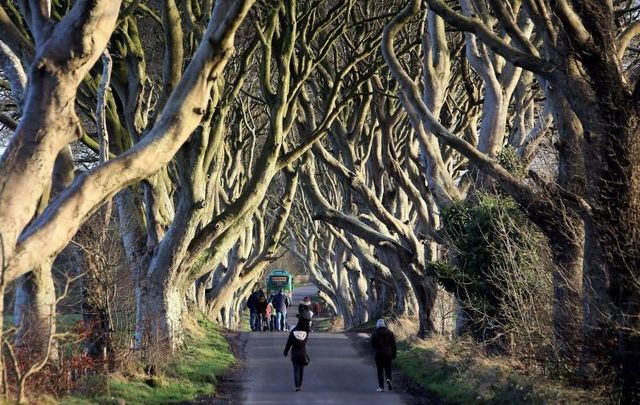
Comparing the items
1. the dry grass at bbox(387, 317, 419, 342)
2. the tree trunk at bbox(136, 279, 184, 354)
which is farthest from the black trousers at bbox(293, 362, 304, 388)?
the dry grass at bbox(387, 317, 419, 342)

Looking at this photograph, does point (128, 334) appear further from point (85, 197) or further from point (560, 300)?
point (85, 197)

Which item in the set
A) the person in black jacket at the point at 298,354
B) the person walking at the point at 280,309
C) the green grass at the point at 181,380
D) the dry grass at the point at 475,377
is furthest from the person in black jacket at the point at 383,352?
the person walking at the point at 280,309

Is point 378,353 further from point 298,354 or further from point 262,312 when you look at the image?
point 262,312

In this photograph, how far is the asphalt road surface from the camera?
18.0m

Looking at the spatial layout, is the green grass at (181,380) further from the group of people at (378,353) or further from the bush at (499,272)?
the bush at (499,272)

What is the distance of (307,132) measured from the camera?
25.8 meters

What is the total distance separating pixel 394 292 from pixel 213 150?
11.9 metres

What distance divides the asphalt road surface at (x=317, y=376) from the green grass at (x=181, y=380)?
2.38ft

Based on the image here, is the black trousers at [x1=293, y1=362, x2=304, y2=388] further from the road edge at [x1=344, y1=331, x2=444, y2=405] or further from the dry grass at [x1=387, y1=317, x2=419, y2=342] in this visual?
the dry grass at [x1=387, y1=317, x2=419, y2=342]

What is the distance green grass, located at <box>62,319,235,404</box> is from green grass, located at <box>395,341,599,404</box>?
4.06m

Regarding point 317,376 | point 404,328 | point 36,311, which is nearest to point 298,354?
point 317,376

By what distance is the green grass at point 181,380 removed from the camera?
50.6 ft

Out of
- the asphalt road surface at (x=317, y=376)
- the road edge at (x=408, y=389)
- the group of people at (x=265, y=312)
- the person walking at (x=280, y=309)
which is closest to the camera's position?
the road edge at (x=408, y=389)

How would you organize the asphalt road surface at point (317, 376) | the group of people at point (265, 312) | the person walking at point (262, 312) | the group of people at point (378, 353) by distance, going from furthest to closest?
the group of people at point (265, 312) < the person walking at point (262, 312) < the group of people at point (378, 353) < the asphalt road surface at point (317, 376)
